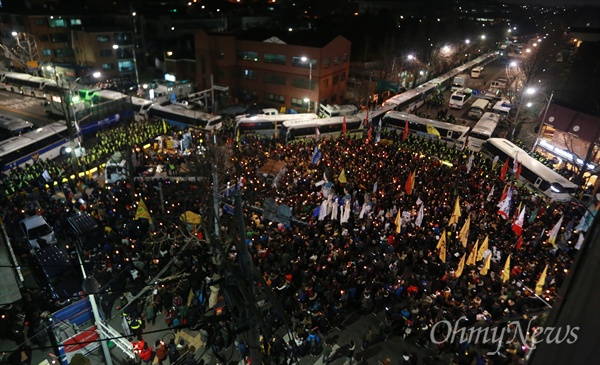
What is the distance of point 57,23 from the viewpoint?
45375 millimetres

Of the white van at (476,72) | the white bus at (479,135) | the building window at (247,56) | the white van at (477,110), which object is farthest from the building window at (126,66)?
the white van at (476,72)

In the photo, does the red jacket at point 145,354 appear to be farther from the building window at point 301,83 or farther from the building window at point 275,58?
the building window at point 275,58

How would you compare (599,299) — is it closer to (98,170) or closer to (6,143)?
(98,170)

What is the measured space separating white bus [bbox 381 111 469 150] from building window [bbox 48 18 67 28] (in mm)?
42783

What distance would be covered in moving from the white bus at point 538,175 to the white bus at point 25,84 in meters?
40.9

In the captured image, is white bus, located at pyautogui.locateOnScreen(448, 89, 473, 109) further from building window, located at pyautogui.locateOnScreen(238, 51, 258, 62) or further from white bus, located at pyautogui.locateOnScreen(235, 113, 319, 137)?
building window, located at pyautogui.locateOnScreen(238, 51, 258, 62)

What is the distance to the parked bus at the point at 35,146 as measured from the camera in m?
22.4

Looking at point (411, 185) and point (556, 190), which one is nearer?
point (411, 185)

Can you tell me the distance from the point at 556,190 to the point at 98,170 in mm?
28318

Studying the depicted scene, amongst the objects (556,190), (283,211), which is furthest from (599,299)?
(556,190)

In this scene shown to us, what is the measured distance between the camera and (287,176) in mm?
20984

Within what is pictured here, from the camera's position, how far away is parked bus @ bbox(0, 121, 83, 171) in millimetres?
22375

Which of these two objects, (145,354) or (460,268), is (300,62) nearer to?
(460,268)

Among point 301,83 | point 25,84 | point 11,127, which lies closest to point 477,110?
point 301,83
